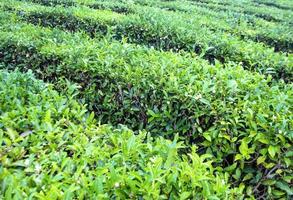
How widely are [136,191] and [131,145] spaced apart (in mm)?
421

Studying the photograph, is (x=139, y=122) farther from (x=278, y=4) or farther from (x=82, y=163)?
(x=278, y=4)

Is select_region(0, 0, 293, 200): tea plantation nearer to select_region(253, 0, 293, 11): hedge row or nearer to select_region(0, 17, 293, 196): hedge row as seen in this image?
select_region(0, 17, 293, 196): hedge row

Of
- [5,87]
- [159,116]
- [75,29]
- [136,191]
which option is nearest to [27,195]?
[136,191]

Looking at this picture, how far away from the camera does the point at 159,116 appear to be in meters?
3.32

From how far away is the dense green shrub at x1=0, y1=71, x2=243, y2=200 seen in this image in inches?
68.7

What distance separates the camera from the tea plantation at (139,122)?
1.86 m

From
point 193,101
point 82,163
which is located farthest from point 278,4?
point 82,163

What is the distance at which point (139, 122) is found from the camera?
3.64 m

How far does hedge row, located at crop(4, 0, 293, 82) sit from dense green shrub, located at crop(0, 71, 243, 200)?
2137mm

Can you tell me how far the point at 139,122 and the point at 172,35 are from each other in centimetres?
291

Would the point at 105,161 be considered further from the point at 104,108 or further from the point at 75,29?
the point at 75,29

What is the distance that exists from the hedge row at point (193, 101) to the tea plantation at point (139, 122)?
0.04 feet

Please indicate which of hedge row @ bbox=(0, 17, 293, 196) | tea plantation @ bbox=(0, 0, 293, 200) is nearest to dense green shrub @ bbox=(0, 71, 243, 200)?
tea plantation @ bbox=(0, 0, 293, 200)

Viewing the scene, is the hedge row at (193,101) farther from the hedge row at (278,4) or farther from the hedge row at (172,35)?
the hedge row at (278,4)
